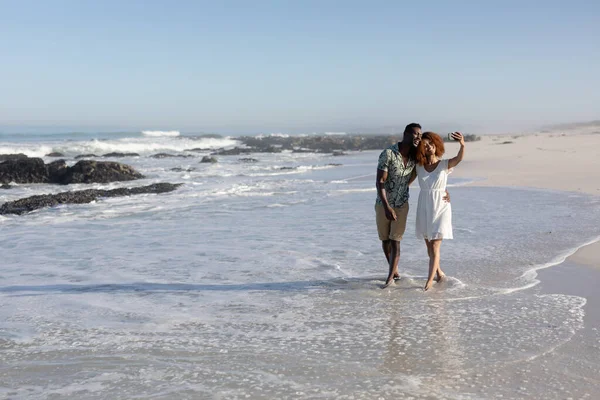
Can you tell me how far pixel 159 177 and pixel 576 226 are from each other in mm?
14678

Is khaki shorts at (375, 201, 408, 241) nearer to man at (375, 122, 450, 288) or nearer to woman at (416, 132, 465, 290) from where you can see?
man at (375, 122, 450, 288)

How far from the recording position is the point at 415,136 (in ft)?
19.5

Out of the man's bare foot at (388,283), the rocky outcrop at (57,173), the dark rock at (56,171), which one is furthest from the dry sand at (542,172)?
the dark rock at (56,171)

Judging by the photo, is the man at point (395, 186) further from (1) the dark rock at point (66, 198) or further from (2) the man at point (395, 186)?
(1) the dark rock at point (66, 198)

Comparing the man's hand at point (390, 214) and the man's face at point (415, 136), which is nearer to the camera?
the man's face at point (415, 136)

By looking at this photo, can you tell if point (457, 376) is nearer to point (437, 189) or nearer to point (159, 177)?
point (437, 189)

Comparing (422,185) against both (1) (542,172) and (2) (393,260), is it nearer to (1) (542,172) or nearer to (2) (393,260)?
(2) (393,260)

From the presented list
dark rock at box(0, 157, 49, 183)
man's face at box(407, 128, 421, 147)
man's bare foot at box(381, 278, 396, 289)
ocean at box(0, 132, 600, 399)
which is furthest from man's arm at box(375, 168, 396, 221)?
dark rock at box(0, 157, 49, 183)

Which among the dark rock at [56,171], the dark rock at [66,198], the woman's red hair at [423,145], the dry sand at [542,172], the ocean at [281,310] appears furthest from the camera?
the dark rock at [56,171]

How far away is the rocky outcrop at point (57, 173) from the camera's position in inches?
739

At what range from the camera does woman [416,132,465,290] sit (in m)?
5.96

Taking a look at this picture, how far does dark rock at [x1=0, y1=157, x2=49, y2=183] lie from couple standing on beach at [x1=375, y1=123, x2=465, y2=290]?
609 inches

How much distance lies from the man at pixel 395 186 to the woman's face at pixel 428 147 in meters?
0.06

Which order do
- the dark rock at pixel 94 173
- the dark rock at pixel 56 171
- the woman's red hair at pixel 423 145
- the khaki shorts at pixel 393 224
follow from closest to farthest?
the woman's red hair at pixel 423 145 < the khaki shorts at pixel 393 224 < the dark rock at pixel 94 173 < the dark rock at pixel 56 171
